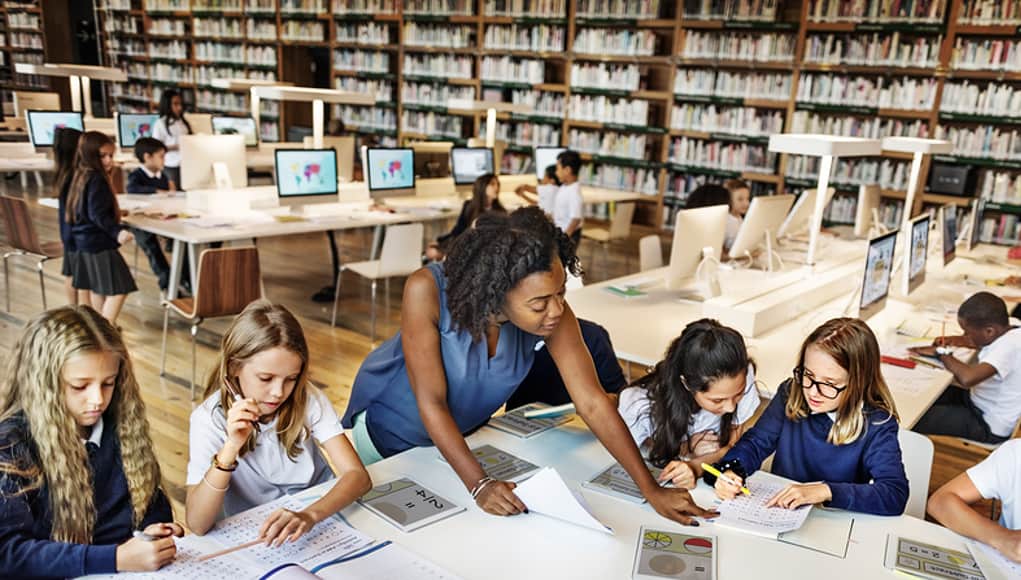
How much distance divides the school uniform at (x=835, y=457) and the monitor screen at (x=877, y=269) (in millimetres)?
1234

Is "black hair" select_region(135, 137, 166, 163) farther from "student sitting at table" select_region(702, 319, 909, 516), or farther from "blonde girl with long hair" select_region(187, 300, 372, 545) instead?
"student sitting at table" select_region(702, 319, 909, 516)

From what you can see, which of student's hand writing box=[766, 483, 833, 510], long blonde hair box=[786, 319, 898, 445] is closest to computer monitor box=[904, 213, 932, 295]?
long blonde hair box=[786, 319, 898, 445]

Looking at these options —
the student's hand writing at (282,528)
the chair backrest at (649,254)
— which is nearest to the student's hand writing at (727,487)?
the student's hand writing at (282,528)

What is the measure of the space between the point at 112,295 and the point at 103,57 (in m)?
6.49

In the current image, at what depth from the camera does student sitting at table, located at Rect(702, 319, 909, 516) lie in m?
1.80

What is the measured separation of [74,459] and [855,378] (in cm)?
165

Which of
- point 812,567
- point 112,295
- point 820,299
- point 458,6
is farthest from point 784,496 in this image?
point 458,6

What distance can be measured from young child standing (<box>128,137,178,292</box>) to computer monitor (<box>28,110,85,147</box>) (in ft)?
5.39

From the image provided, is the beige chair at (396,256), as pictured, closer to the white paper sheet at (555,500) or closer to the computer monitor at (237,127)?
the white paper sheet at (555,500)

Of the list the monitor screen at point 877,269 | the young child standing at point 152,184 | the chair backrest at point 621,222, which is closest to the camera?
the monitor screen at point 877,269

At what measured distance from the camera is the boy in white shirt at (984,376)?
2746 mm

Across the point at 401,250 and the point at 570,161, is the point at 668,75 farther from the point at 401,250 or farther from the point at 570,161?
the point at 401,250

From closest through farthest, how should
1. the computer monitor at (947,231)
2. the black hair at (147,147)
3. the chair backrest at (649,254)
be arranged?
the chair backrest at (649,254), the computer monitor at (947,231), the black hair at (147,147)

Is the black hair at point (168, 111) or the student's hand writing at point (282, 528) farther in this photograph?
the black hair at point (168, 111)
